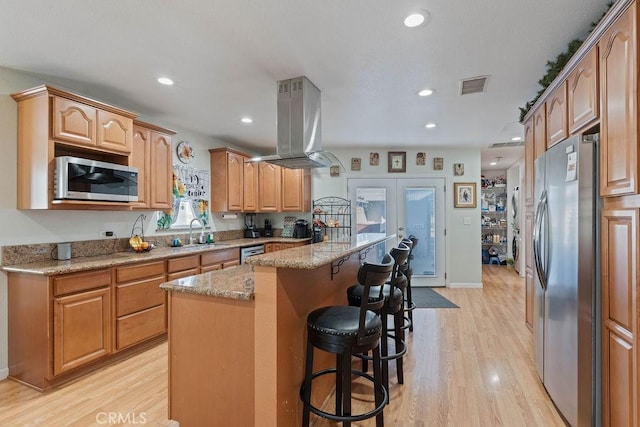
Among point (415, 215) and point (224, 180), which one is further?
point (415, 215)

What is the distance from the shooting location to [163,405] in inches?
88.4

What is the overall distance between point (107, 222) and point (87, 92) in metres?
1.27

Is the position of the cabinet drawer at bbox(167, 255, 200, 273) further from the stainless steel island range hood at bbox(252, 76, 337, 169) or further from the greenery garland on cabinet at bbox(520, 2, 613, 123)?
the greenery garland on cabinet at bbox(520, 2, 613, 123)

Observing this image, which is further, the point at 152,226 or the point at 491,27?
the point at 152,226

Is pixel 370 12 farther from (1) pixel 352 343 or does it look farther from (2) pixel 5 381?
(2) pixel 5 381

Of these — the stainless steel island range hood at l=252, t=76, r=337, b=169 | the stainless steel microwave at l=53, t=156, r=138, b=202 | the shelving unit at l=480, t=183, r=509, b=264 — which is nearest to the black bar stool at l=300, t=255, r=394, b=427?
the stainless steel island range hood at l=252, t=76, r=337, b=169

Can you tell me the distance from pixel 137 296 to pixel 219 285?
5.45 ft

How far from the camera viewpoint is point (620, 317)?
161cm

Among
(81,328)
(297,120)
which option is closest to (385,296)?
(297,120)

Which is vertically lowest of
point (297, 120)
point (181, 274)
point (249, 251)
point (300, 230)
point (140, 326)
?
point (140, 326)

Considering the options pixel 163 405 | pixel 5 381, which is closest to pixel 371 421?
pixel 163 405

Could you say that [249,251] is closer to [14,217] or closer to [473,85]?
[14,217]

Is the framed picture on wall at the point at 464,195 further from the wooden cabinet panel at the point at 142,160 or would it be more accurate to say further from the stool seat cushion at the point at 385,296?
the wooden cabinet panel at the point at 142,160

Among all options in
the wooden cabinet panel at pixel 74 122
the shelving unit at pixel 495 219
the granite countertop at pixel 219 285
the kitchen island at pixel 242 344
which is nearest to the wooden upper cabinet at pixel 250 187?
the wooden cabinet panel at pixel 74 122
